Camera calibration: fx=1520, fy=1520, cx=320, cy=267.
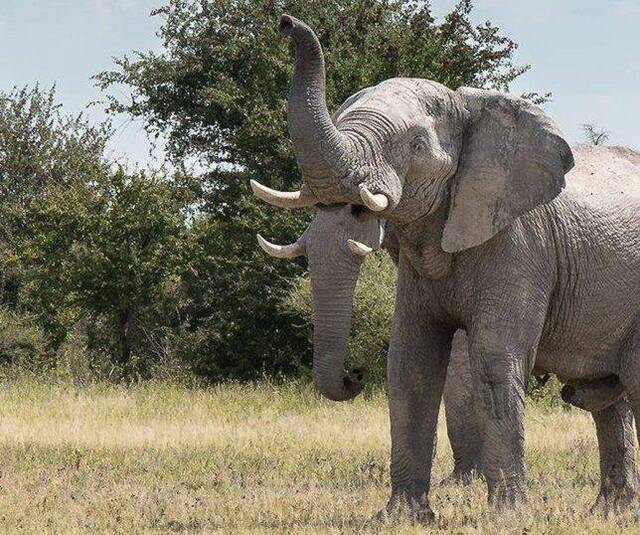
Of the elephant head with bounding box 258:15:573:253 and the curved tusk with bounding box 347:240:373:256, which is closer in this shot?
the elephant head with bounding box 258:15:573:253

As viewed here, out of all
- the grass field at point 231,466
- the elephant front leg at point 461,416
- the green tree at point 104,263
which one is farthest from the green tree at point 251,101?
the elephant front leg at point 461,416

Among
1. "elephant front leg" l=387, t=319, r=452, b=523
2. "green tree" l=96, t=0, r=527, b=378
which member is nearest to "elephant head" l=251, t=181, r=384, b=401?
"elephant front leg" l=387, t=319, r=452, b=523

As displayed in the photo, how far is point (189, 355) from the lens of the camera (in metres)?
29.6

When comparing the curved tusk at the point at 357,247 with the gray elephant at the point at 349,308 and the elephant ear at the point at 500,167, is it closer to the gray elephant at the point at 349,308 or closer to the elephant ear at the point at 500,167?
the gray elephant at the point at 349,308

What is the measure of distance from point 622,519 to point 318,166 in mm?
3421

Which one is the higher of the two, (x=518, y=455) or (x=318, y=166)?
(x=318, y=166)

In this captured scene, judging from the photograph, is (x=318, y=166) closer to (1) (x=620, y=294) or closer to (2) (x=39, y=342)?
(1) (x=620, y=294)

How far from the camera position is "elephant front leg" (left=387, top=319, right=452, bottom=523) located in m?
9.02

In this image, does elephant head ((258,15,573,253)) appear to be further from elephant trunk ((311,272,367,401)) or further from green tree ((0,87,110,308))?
green tree ((0,87,110,308))

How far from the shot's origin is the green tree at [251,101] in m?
28.6

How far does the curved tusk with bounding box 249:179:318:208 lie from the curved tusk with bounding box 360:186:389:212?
12.5 inches

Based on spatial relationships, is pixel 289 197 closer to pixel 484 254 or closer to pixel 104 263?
pixel 484 254

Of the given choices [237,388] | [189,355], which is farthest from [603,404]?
[189,355]

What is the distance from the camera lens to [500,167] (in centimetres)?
849
